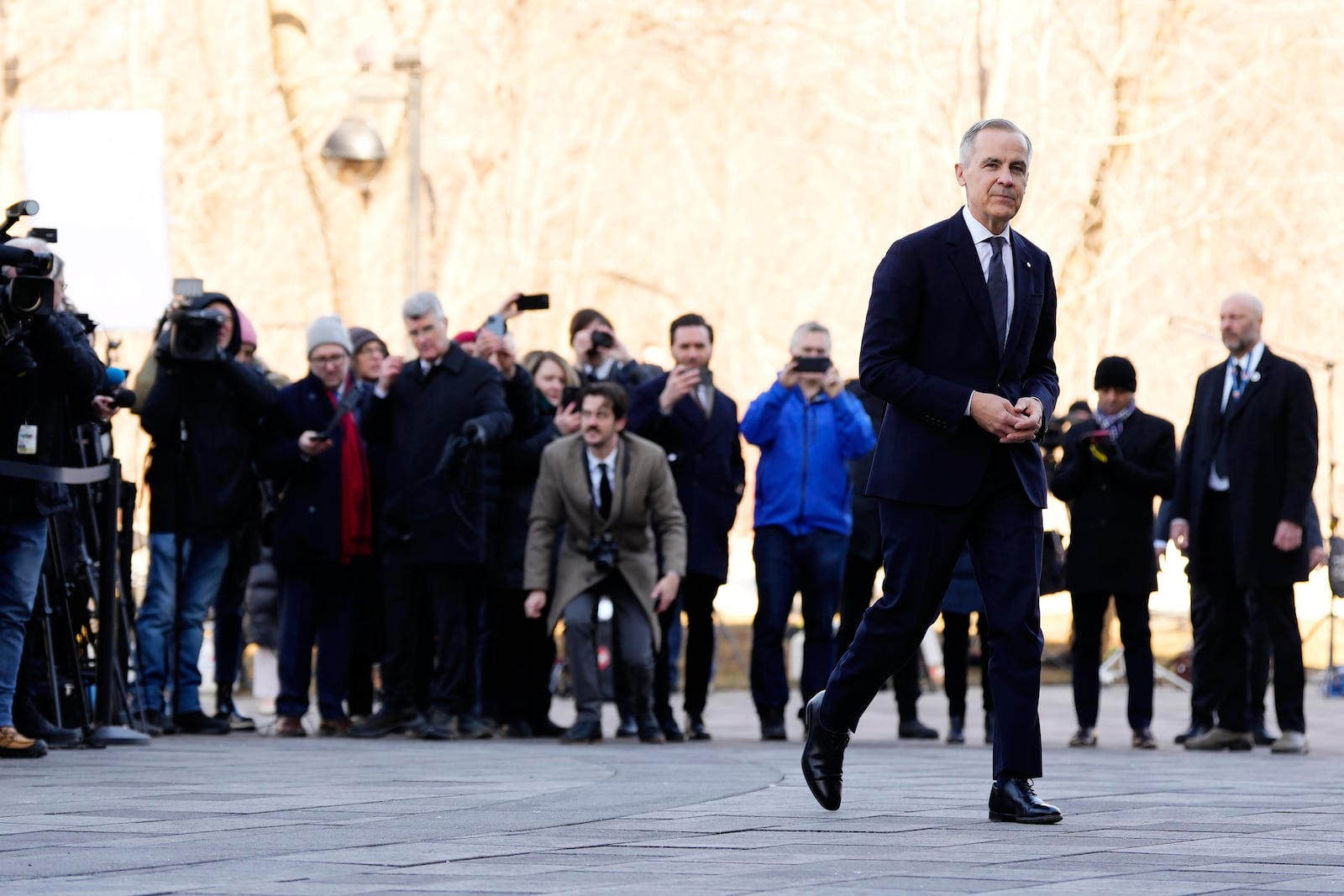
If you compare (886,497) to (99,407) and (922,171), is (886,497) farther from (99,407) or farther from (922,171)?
(922,171)

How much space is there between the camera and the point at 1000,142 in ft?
23.3

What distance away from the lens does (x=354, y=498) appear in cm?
1240

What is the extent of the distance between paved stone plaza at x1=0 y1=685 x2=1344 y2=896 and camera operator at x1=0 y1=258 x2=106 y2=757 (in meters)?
0.55

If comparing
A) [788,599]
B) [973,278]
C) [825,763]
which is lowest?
[825,763]

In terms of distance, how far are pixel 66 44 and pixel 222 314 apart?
1345 centimetres

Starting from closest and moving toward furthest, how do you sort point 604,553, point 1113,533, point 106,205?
point 604,553
point 106,205
point 1113,533

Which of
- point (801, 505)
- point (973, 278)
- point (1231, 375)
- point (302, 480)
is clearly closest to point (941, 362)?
point (973, 278)

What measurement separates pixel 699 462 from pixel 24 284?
13.9ft

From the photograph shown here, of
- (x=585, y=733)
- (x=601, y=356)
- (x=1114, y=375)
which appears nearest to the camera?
(x=585, y=733)

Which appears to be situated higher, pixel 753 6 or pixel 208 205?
pixel 753 6

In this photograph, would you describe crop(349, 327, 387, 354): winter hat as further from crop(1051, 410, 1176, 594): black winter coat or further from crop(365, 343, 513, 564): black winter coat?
crop(1051, 410, 1176, 594): black winter coat

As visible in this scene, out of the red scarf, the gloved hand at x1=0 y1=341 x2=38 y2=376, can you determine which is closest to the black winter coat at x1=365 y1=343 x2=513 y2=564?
the red scarf

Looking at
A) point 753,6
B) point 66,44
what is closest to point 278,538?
point 66,44

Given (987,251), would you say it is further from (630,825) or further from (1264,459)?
(1264,459)
